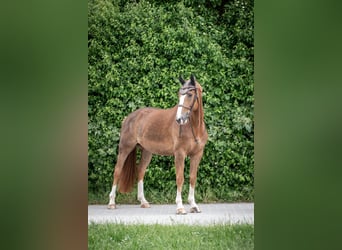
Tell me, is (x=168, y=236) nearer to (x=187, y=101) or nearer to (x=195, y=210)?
(x=195, y=210)

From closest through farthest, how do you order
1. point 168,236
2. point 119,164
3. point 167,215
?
1. point 168,236
2. point 167,215
3. point 119,164

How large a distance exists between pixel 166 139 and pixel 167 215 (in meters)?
0.75

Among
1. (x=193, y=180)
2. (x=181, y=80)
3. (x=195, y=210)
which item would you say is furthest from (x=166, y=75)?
(x=195, y=210)

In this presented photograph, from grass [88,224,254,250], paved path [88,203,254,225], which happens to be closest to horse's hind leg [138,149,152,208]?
paved path [88,203,254,225]

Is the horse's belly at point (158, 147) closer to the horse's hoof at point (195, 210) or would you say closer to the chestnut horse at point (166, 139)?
the chestnut horse at point (166, 139)

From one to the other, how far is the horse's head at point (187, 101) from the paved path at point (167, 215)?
2.91 feet

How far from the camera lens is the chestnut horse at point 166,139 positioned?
475 centimetres

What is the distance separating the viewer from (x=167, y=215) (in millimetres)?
4789

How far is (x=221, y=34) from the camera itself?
4871 mm

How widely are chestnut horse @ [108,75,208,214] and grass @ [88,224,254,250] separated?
8.4 inches

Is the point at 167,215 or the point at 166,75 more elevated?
the point at 166,75
